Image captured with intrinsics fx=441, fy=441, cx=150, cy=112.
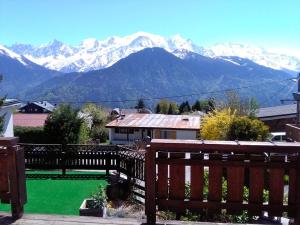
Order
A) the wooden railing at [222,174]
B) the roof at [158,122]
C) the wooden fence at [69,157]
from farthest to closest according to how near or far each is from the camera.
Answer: the roof at [158,122] < the wooden fence at [69,157] < the wooden railing at [222,174]

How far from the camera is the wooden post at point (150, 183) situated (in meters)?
5.21

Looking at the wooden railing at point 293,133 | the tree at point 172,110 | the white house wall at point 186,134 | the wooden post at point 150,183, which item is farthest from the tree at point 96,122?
the wooden post at point 150,183

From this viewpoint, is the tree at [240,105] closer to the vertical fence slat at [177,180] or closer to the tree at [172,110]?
the vertical fence slat at [177,180]

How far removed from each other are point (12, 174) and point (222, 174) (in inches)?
99.9

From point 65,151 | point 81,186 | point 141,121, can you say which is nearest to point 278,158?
point 81,186

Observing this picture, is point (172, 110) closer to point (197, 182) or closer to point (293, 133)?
point (293, 133)

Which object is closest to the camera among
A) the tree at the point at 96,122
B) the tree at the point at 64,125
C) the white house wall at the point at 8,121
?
the white house wall at the point at 8,121

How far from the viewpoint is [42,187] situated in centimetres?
1391

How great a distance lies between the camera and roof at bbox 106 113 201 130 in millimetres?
47725

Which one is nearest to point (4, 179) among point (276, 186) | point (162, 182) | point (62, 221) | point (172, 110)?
point (62, 221)

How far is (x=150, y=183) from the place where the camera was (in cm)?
527

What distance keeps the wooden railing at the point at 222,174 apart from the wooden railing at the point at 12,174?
5.30 ft

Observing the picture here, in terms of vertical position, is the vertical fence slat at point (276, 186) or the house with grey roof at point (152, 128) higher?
the vertical fence slat at point (276, 186)

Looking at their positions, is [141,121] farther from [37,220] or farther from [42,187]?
[37,220]
